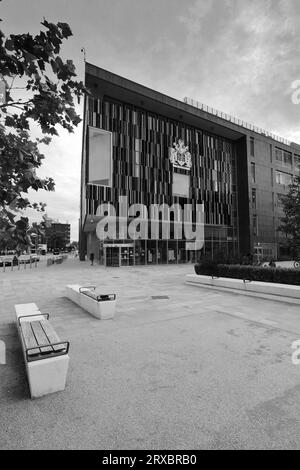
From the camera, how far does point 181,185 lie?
39.5 metres

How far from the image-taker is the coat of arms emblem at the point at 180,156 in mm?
38875

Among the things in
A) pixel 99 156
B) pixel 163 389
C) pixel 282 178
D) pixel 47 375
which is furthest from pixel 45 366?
pixel 282 178

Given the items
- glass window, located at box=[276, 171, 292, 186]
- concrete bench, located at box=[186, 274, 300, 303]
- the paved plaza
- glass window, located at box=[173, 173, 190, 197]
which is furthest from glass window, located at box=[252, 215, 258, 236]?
the paved plaza

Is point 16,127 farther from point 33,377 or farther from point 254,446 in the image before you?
point 254,446

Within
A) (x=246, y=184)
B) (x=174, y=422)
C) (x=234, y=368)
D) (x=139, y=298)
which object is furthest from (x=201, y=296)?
(x=246, y=184)

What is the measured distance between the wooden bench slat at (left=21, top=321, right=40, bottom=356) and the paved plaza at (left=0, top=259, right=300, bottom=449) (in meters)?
0.57

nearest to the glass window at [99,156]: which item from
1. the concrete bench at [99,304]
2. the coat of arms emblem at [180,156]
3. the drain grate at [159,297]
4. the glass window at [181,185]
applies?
the coat of arms emblem at [180,156]

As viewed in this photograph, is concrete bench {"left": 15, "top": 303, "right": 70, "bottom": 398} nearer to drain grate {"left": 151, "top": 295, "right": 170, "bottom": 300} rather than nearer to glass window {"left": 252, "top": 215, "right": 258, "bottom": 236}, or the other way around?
drain grate {"left": 151, "top": 295, "right": 170, "bottom": 300}

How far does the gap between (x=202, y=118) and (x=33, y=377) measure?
42.8 metres

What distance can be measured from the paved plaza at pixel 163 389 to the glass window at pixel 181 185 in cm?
3220

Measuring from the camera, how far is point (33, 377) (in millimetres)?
3762

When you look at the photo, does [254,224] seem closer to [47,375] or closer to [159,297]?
[159,297]

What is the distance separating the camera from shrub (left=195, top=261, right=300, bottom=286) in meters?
11.0

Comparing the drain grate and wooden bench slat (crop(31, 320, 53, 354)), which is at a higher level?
wooden bench slat (crop(31, 320, 53, 354))
